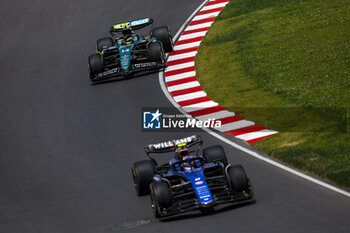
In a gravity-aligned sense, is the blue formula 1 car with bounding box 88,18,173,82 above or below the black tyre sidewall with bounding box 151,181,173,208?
above

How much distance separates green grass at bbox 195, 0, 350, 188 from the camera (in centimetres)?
1612

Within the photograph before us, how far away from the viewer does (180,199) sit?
1349 cm

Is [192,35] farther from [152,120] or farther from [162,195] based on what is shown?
[162,195]

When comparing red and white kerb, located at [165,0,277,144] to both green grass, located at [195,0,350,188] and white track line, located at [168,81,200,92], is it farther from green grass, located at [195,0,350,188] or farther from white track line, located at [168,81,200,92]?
green grass, located at [195,0,350,188]

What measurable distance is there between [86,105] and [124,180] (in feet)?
23.0

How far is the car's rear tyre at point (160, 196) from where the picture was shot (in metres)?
12.9

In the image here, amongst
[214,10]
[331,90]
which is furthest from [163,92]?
[214,10]

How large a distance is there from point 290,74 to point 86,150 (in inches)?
287

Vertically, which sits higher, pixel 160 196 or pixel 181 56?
pixel 181 56

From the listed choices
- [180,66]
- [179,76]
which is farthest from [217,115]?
[180,66]

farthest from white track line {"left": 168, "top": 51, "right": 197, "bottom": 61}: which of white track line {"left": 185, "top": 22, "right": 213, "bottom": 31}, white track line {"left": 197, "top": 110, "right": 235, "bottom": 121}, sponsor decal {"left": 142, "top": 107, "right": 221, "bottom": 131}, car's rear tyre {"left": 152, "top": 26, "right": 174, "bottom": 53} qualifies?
white track line {"left": 197, "top": 110, "right": 235, "bottom": 121}

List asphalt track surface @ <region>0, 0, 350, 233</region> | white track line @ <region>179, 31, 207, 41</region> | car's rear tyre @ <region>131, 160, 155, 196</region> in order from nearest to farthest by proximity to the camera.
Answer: asphalt track surface @ <region>0, 0, 350, 233</region> < car's rear tyre @ <region>131, 160, 155, 196</region> < white track line @ <region>179, 31, 207, 41</region>

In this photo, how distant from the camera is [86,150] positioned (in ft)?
60.5

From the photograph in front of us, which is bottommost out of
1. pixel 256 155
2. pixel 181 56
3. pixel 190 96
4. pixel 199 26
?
pixel 256 155
